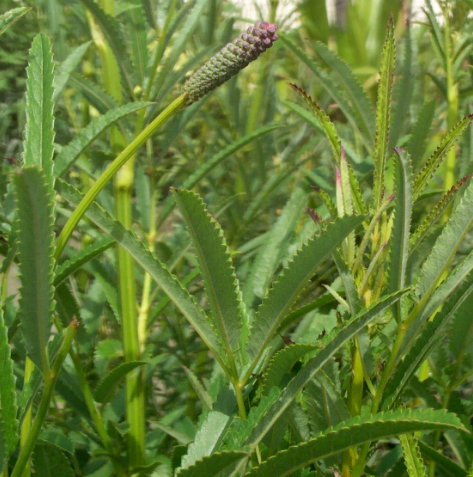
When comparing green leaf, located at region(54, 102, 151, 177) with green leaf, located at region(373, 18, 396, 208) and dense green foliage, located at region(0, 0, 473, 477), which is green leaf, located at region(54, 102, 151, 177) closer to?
dense green foliage, located at region(0, 0, 473, 477)

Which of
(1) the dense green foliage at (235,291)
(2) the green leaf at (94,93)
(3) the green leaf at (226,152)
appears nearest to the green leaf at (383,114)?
(1) the dense green foliage at (235,291)

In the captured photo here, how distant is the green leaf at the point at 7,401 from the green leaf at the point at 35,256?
0.03 m

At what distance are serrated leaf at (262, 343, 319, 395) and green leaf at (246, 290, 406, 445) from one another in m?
0.01

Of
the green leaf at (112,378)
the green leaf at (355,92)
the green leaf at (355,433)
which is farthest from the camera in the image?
the green leaf at (355,92)

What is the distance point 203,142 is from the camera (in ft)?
4.78

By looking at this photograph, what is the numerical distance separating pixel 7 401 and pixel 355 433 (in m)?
0.21

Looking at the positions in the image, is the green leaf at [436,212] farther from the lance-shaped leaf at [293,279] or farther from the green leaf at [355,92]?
the green leaf at [355,92]

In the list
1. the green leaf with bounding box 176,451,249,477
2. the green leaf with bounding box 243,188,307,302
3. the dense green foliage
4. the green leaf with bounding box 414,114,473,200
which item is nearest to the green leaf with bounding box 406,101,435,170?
the dense green foliage

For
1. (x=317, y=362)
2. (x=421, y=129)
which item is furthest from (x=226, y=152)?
(x=317, y=362)

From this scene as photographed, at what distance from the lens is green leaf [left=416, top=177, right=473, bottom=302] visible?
38 centimetres

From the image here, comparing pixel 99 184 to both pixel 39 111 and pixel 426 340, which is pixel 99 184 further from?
pixel 426 340

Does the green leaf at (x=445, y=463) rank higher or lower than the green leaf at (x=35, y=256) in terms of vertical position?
lower

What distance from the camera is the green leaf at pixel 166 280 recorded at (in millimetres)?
381

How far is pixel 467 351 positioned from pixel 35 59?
0.44 metres
